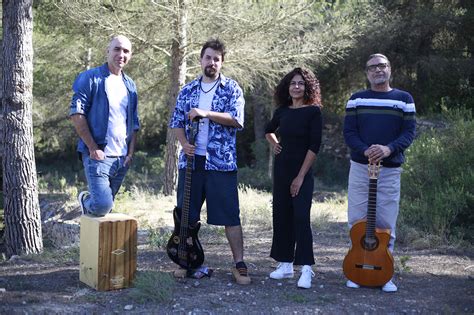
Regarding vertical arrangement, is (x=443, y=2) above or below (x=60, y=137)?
above

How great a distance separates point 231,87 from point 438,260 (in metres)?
3.03

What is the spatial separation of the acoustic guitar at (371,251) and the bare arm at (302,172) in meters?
0.48

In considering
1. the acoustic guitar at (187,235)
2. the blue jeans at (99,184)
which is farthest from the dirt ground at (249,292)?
the blue jeans at (99,184)

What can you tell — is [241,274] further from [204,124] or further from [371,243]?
[204,124]

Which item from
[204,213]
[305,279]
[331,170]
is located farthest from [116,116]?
[331,170]

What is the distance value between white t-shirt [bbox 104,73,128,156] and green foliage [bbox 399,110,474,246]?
399cm

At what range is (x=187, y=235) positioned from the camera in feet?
15.7

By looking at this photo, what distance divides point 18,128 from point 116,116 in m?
2.35

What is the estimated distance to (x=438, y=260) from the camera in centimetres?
604

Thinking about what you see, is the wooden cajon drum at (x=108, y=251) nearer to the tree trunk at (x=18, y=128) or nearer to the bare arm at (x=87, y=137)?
the bare arm at (x=87, y=137)

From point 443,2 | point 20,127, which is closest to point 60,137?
point 20,127

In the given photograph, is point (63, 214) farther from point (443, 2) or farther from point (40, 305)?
point (443, 2)

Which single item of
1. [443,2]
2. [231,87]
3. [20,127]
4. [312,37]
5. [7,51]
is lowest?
[20,127]

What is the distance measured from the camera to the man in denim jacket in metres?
4.59
